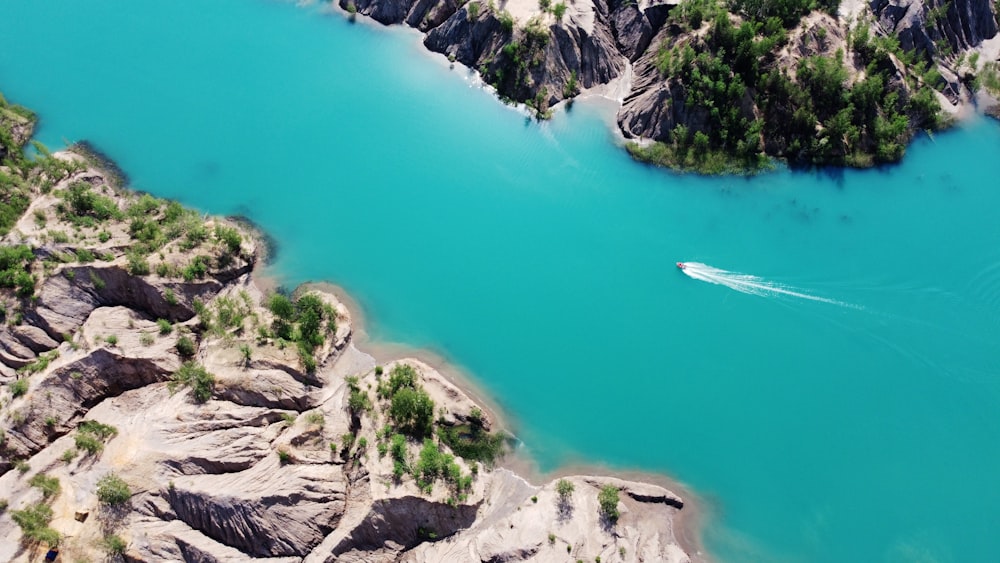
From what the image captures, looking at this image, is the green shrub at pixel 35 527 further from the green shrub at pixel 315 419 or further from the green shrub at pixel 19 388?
the green shrub at pixel 315 419

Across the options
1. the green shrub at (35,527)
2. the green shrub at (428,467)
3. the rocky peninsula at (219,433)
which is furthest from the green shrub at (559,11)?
the green shrub at (35,527)

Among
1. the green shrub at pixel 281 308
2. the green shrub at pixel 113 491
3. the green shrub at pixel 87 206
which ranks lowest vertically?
the green shrub at pixel 113 491

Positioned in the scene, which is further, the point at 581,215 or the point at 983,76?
the point at 983,76

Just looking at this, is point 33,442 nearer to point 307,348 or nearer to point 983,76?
point 307,348

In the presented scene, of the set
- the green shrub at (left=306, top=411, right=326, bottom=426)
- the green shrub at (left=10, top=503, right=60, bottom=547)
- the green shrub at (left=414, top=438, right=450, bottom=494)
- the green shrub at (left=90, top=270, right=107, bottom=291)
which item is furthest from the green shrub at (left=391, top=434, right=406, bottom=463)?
the green shrub at (left=90, top=270, right=107, bottom=291)

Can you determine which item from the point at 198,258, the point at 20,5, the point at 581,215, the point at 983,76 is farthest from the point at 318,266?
Answer: the point at 983,76
